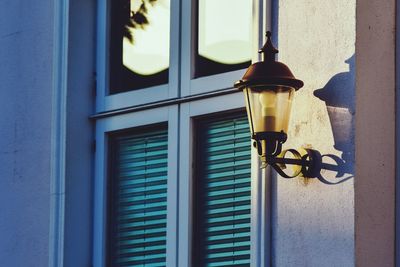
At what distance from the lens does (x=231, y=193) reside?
6.34m

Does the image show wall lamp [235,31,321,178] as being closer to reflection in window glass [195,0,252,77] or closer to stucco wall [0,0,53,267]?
reflection in window glass [195,0,252,77]

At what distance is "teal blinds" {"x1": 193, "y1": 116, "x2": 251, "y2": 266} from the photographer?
6258 mm

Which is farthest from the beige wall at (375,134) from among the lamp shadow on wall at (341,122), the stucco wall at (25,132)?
the stucco wall at (25,132)

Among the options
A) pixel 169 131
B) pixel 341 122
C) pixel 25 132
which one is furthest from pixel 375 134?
pixel 25 132

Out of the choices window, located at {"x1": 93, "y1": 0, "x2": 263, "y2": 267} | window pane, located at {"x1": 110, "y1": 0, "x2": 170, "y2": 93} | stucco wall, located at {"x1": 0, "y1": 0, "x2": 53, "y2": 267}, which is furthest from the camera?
stucco wall, located at {"x1": 0, "y1": 0, "x2": 53, "y2": 267}

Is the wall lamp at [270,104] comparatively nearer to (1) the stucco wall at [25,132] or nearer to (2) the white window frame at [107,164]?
(2) the white window frame at [107,164]

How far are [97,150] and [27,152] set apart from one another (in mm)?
530

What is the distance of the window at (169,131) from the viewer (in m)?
6.36

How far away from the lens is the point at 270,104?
18.2ft

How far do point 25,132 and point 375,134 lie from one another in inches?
110

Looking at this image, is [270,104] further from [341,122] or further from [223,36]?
[223,36]

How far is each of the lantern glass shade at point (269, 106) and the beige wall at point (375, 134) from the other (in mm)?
328

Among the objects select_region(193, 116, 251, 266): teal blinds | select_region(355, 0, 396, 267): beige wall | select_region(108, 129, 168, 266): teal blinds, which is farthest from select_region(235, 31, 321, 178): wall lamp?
select_region(108, 129, 168, 266): teal blinds

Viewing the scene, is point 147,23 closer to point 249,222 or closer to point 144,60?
point 144,60
